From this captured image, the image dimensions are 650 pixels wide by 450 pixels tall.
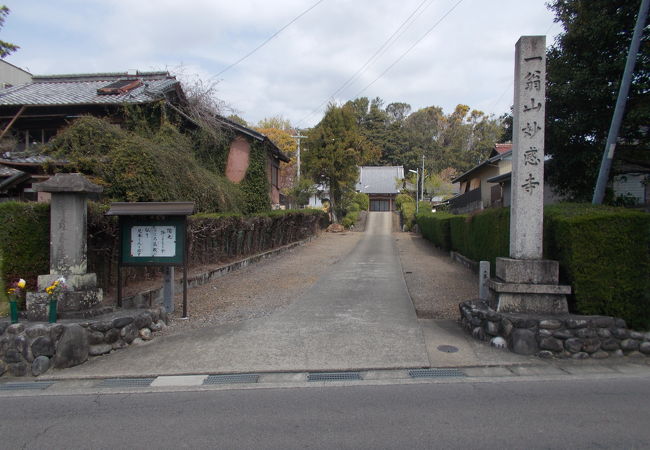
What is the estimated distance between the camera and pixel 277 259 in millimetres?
17578

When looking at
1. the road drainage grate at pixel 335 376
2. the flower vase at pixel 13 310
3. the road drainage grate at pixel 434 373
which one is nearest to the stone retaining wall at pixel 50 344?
the flower vase at pixel 13 310

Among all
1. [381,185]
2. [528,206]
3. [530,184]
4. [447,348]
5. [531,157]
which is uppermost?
[381,185]

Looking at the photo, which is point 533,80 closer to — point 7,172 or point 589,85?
point 589,85

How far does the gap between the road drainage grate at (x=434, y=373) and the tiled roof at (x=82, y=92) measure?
45.0ft

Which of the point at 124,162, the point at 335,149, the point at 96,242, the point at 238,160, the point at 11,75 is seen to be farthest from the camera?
the point at 335,149

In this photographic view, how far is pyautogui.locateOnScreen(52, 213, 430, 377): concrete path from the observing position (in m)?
5.70

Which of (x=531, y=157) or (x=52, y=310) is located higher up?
(x=531, y=157)

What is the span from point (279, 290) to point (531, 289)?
20.5 feet

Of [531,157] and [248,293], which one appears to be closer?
[531,157]

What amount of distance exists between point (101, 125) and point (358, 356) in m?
10.2

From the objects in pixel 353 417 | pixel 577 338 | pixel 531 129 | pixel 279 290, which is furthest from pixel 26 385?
pixel 531 129

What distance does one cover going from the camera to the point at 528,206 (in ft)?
21.1

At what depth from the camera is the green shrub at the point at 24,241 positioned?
6199mm

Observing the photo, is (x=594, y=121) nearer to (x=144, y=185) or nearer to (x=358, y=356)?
(x=358, y=356)
